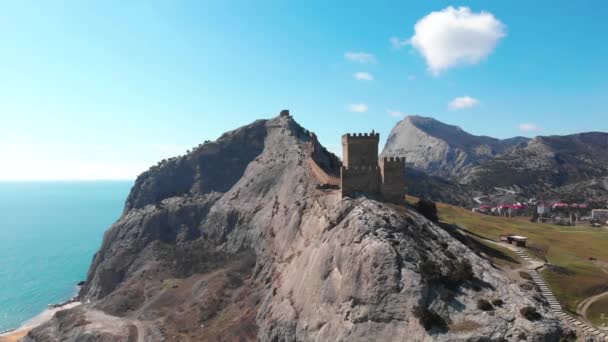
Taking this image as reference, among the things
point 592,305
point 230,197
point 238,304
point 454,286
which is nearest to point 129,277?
point 230,197

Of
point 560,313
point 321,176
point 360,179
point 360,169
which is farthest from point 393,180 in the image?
point 560,313

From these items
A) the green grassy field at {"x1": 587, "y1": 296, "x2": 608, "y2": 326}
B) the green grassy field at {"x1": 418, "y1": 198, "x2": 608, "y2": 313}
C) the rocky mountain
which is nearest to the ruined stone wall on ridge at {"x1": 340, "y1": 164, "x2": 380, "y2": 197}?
the rocky mountain

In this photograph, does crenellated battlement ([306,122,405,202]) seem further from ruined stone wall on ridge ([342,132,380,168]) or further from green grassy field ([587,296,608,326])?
green grassy field ([587,296,608,326])

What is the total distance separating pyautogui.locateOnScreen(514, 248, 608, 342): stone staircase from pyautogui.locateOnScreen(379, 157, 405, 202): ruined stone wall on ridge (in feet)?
71.5

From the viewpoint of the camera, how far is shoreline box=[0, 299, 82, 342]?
10665cm

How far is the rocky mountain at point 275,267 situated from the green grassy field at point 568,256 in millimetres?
10737

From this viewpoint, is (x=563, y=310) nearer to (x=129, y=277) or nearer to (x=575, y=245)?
(x=575, y=245)

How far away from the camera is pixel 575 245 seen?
82.2 m

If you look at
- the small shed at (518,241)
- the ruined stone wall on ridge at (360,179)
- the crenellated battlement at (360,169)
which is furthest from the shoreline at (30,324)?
the small shed at (518,241)

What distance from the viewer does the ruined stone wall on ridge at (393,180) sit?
62.9m

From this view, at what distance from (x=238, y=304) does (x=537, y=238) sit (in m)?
65.0

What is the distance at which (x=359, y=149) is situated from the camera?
67062 mm

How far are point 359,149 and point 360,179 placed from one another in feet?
21.3

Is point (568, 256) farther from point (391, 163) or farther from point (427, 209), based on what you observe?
point (391, 163)
